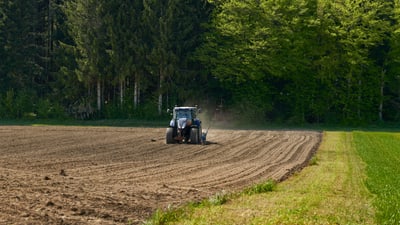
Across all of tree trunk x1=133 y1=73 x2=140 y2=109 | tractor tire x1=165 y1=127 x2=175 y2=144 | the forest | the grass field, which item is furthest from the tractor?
tree trunk x1=133 y1=73 x2=140 y2=109

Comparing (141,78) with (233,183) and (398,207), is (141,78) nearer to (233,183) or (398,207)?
(233,183)

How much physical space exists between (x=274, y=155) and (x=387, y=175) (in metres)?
8.12

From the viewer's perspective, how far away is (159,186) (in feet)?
49.9

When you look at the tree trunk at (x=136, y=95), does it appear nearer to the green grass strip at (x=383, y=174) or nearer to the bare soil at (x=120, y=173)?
the bare soil at (x=120, y=173)

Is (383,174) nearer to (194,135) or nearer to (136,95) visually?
(194,135)

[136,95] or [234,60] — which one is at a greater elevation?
[234,60]

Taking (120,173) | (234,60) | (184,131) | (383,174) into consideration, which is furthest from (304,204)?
(234,60)

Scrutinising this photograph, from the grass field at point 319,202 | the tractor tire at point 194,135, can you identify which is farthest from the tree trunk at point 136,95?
the grass field at point 319,202

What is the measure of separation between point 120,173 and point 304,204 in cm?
721

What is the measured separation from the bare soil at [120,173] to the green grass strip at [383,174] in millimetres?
2805

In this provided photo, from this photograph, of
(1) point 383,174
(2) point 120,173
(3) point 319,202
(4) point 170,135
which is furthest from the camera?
(4) point 170,135

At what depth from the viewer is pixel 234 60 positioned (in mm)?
55938

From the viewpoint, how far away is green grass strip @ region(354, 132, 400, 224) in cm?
1174

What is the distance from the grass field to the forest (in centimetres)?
3467
